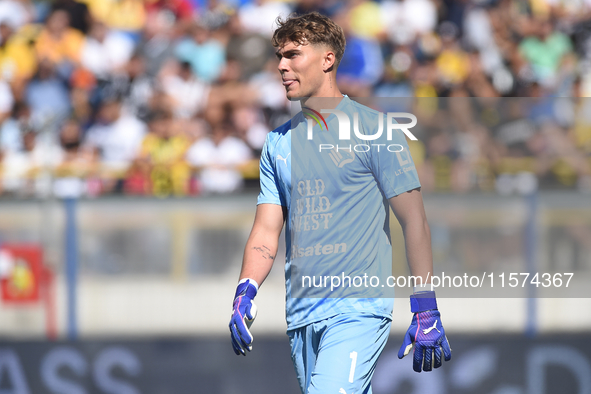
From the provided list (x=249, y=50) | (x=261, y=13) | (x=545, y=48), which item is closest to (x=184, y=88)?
(x=249, y=50)

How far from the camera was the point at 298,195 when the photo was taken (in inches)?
136

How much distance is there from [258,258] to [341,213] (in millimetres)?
460

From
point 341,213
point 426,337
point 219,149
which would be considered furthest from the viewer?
point 219,149

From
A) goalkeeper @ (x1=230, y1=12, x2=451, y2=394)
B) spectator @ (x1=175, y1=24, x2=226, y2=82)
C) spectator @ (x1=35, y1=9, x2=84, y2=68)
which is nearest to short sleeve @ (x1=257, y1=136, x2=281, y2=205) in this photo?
goalkeeper @ (x1=230, y1=12, x2=451, y2=394)

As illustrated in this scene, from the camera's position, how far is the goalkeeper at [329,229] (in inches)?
127

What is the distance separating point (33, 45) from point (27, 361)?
15.1 ft

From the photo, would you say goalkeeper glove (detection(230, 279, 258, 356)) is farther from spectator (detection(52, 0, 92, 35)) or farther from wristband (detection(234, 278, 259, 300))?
spectator (detection(52, 0, 92, 35))

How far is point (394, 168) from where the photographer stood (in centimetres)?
328

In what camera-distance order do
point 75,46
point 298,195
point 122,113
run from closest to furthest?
point 298,195, point 122,113, point 75,46

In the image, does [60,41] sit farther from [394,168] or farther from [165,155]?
[394,168]

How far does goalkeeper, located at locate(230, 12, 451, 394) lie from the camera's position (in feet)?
10.6

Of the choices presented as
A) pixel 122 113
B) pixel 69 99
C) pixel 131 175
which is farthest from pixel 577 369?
pixel 69 99

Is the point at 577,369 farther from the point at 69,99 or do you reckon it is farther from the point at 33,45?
the point at 33,45

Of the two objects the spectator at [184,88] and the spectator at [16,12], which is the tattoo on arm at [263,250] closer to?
the spectator at [184,88]
